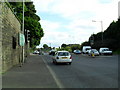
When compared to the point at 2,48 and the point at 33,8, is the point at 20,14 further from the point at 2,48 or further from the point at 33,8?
the point at 2,48

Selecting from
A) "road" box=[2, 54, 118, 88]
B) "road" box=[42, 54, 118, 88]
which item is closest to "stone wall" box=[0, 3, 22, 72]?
"road" box=[2, 54, 118, 88]

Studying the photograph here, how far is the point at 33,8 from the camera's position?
6078 centimetres

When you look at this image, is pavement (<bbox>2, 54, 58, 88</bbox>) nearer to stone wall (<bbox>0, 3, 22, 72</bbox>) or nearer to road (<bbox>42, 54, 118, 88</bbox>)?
road (<bbox>42, 54, 118, 88</bbox>)

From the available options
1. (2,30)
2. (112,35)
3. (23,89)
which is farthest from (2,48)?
(112,35)

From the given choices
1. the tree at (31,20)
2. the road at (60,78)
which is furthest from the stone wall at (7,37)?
the tree at (31,20)

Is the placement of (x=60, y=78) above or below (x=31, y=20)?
below

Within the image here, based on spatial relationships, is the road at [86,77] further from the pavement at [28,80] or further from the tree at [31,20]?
the tree at [31,20]

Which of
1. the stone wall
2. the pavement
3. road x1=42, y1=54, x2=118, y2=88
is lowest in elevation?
road x1=42, y1=54, x2=118, y2=88

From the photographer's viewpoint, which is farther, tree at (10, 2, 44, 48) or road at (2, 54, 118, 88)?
tree at (10, 2, 44, 48)

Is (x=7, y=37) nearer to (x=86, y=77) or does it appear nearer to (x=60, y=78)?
(x=60, y=78)

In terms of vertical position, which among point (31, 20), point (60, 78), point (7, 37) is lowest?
point (60, 78)

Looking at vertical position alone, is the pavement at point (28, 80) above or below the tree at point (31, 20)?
below

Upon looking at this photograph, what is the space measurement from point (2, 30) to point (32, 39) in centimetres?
4346

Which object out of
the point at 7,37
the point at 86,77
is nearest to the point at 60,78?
the point at 86,77
